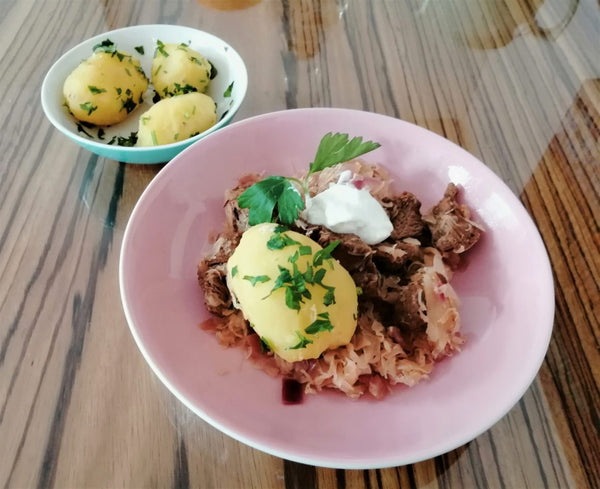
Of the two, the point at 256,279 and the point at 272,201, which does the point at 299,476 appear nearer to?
the point at 256,279

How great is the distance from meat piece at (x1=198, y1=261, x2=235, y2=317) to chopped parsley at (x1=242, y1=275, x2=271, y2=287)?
121 mm

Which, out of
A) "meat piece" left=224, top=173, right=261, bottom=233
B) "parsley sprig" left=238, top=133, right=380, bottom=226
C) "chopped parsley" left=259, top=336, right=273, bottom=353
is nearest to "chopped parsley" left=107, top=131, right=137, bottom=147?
"meat piece" left=224, top=173, right=261, bottom=233

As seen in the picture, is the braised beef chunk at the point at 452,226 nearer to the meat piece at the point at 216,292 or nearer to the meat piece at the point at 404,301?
the meat piece at the point at 404,301

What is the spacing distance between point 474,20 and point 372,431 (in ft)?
6.37

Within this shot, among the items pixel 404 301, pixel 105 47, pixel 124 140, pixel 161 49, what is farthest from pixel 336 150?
pixel 105 47

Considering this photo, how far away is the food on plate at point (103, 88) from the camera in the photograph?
1.46 metres

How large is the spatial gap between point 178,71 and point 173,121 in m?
0.26

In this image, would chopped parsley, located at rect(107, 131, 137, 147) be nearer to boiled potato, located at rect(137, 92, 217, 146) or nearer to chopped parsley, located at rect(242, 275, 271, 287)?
boiled potato, located at rect(137, 92, 217, 146)

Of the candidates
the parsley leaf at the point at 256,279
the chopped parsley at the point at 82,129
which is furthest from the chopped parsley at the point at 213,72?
the parsley leaf at the point at 256,279

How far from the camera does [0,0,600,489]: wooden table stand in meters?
0.99

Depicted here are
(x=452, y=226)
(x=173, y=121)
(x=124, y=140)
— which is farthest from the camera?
(x=124, y=140)

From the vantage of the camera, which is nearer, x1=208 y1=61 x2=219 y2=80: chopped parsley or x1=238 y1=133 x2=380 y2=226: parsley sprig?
x1=238 y1=133 x2=380 y2=226: parsley sprig

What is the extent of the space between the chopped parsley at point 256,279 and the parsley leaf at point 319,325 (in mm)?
130

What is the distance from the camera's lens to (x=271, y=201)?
1.12m
